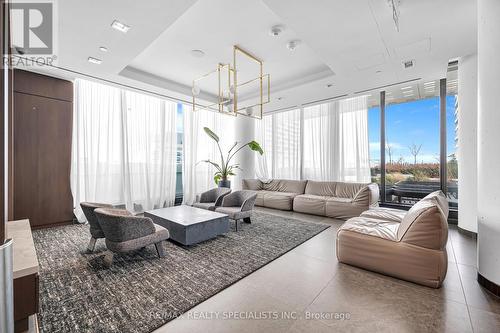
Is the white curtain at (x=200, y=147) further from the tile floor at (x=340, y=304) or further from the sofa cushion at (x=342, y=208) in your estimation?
the tile floor at (x=340, y=304)

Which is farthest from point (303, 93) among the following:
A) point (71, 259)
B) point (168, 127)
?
point (71, 259)

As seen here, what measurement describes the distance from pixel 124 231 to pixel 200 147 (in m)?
4.49

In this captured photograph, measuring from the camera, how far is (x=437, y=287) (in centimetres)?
217

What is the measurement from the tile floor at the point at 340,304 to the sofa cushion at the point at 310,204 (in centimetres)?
273

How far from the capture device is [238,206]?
→ 4727 mm

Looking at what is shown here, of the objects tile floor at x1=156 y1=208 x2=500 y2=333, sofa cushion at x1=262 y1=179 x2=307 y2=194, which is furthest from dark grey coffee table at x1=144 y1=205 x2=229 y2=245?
sofa cushion at x1=262 y1=179 x2=307 y2=194

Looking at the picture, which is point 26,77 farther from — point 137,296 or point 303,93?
point 303,93

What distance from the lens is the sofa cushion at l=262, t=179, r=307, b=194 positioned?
6406 mm

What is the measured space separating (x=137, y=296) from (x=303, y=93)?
4942 millimetres

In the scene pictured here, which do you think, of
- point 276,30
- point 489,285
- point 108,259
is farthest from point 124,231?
point 489,285

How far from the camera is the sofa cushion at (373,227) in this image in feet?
8.20

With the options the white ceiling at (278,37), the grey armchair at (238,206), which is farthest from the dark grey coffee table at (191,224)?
the white ceiling at (278,37)

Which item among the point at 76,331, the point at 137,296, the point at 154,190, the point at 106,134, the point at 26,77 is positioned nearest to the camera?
the point at 76,331

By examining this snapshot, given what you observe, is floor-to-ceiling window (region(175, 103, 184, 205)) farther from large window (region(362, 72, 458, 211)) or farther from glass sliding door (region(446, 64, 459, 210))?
glass sliding door (region(446, 64, 459, 210))
